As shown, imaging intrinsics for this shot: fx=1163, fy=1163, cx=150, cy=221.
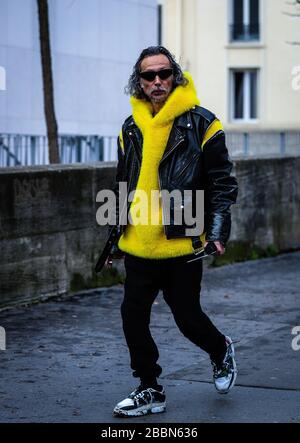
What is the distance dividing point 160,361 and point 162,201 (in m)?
1.85

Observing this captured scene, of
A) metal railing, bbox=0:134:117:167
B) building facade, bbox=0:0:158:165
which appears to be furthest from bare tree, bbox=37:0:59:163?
building facade, bbox=0:0:158:165

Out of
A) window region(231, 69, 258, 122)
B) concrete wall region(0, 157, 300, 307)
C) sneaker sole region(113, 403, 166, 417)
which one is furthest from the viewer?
window region(231, 69, 258, 122)

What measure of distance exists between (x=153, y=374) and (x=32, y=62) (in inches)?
610

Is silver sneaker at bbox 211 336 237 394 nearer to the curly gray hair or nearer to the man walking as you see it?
the man walking

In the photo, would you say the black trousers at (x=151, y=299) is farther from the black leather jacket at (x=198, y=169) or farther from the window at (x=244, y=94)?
the window at (x=244, y=94)

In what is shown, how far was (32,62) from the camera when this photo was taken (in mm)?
21031

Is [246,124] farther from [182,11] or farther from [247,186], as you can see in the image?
[247,186]

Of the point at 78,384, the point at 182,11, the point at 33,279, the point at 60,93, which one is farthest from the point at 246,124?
the point at 78,384

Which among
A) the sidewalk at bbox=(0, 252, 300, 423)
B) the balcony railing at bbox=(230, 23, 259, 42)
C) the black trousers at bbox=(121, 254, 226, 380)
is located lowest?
the sidewalk at bbox=(0, 252, 300, 423)

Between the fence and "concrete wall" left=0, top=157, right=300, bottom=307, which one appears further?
the fence

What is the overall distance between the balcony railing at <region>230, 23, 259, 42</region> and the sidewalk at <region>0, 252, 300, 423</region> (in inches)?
1251

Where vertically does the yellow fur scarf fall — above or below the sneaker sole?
above

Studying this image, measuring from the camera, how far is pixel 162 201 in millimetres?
6059

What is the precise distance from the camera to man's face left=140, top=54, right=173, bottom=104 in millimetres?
6102
